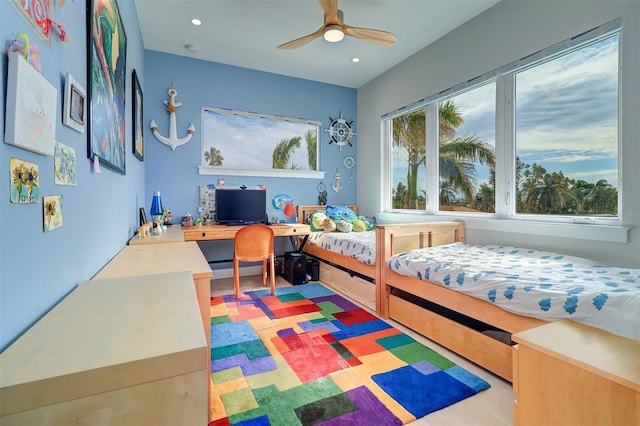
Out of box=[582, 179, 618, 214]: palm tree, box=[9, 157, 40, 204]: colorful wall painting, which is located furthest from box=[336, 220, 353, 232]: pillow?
box=[9, 157, 40, 204]: colorful wall painting

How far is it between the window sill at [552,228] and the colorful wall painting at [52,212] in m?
2.93

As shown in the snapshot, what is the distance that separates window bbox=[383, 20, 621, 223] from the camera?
2.13 m

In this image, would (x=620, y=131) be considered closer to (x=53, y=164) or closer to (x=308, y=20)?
(x=308, y=20)

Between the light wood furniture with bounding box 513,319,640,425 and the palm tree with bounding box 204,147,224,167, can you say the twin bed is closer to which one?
the light wood furniture with bounding box 513,319,640,425

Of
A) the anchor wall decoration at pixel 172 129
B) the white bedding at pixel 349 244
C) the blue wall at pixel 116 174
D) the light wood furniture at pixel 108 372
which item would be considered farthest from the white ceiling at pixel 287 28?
the light wood furniture at pixel 108 372

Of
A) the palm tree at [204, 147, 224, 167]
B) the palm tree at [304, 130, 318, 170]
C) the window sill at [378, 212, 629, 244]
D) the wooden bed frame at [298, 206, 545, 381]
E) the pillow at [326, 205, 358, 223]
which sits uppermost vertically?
the palm tree at [304, 130, 318, 170]

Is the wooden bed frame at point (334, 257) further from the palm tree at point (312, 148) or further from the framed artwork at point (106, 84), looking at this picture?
the framed artwork at point (106, 84)

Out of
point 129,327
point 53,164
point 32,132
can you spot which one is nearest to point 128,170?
point 53,164

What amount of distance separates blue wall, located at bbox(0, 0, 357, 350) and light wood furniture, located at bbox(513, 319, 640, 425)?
168 centimetres

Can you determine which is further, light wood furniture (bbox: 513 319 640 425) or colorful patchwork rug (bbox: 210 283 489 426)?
colorful patchwork rug (bbox: 210 283 489 426)

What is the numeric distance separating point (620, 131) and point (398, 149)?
2.28m

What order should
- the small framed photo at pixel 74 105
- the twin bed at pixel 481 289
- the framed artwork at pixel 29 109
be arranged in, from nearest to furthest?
the framed artwork at pixel 29 109 < the small framed photo at pixel 74 105 < the twin bed at pixel 481 289

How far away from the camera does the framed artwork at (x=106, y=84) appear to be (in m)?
1.29

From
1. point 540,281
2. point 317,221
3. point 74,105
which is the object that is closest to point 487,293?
point 540,281
